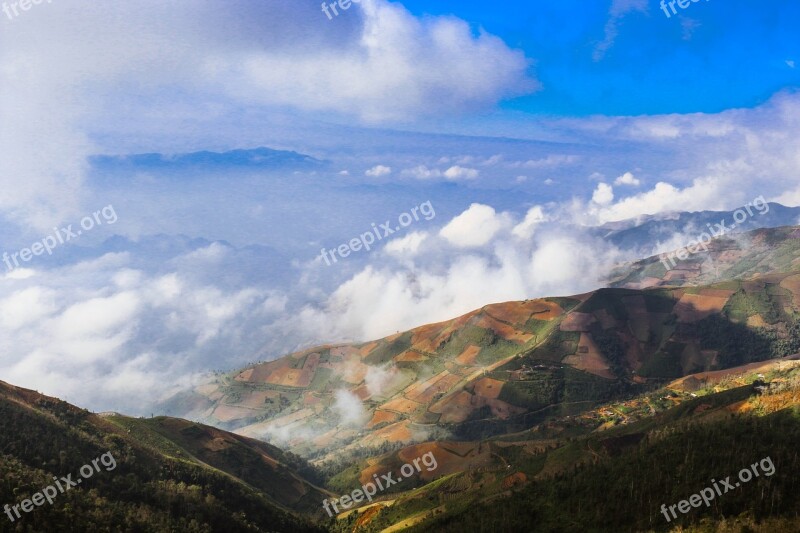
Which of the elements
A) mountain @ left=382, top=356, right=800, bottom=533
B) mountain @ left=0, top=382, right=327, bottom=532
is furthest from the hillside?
mountain @ left=0, top=382, right=327, bottom=532

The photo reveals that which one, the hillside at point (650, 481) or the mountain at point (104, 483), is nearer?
the hillside at point (650, 481)

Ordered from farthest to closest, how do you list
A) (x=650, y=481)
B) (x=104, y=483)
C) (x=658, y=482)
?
1. (x=104, y=483)
2. (x=650, y=481)
3. (x=658, y=482)

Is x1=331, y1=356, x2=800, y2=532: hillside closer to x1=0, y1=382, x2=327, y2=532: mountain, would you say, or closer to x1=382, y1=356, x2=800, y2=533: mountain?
x1=382, y1=356, x2=800, y2=533: mountain

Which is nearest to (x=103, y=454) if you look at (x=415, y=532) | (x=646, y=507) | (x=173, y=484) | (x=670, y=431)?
(x=173, y=484)

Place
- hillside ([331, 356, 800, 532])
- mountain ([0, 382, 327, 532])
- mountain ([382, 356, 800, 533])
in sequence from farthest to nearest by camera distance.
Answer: mountain ([0, 382, 327, 532])
mountain ([382, 356, 800, 533])
hillside ([331, 356, 800, 532])

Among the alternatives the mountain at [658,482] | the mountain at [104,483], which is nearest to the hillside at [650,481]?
the mountain at [658,482]

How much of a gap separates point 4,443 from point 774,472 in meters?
170

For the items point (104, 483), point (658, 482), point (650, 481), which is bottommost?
point (658, 482)

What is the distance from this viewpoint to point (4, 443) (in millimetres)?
129000

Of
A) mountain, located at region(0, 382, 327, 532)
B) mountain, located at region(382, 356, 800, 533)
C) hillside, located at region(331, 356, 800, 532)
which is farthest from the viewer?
mountain, located at region(0, 382, 327, 532)

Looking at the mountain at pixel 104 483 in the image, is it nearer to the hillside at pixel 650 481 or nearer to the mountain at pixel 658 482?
the hillside at pixel 650 481

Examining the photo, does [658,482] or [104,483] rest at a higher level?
[104,483]

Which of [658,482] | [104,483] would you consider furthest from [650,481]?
[104,483]

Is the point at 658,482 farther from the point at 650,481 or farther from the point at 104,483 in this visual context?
the point at 104,483
